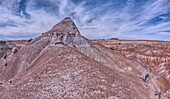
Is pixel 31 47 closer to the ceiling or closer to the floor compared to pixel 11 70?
closer to the ceiling

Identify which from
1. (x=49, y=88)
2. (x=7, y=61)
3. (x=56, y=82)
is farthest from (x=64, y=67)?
(x=7, y=61)

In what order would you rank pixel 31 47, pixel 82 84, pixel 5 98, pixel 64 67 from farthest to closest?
1. pixel 31 47
2. pixel 64 67
3. pixel 82 84
4. pixel 5 98

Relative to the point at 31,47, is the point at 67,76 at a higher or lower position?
lower

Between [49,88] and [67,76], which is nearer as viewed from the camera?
[49,88]

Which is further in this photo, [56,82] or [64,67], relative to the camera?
[64,67]

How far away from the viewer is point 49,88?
7.14 meters

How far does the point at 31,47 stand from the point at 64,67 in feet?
61.9

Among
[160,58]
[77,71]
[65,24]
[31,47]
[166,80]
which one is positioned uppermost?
[65,24]

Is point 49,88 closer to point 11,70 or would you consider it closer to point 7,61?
point 11,70

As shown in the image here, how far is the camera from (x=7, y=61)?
2148 cm

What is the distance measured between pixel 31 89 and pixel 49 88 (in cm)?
149

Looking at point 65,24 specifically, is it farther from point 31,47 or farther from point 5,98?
point 5,98

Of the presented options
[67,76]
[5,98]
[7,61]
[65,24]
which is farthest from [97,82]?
[65,24]

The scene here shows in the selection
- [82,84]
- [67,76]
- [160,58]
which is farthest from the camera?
[160,58]
